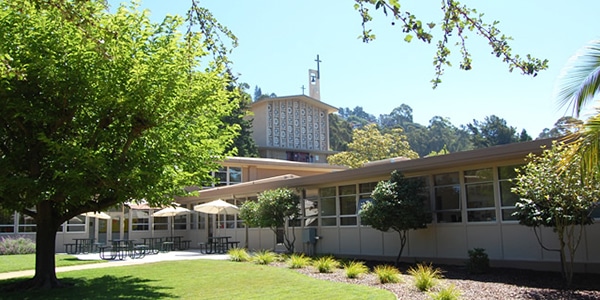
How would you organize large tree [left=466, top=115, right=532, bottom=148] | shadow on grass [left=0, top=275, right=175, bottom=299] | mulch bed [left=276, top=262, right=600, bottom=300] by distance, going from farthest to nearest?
large tree [left=466, top=115, right=532, bottom=148]
shadow on grass [left=0, top=275, right=175, bottom=299]
mulch bed [left=276, top=262, right=600, bottom=300]

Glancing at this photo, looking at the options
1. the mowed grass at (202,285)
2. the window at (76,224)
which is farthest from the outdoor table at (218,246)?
the window at (76,224)

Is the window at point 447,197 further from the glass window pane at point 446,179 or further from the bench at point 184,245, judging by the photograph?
the bench at point 184,245

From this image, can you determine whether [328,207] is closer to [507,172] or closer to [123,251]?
→ [507,172]

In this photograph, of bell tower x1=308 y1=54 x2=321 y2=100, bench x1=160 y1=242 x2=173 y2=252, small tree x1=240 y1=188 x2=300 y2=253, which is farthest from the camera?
bell tower x1=308 y1=54 x2=321 y2=100

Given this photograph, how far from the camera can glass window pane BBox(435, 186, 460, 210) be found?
50.0 feet

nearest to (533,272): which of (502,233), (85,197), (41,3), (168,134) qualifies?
(502,233)

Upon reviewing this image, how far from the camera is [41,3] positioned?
4.74 metres

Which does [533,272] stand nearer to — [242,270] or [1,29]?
[242,270]

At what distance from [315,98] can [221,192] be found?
28.3 m

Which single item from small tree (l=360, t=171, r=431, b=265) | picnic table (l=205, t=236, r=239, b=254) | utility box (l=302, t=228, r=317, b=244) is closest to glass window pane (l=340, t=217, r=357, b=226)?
utility box (l=302, t=228, r=317, b=244)

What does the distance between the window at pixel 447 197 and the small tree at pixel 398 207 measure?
1.56 ft

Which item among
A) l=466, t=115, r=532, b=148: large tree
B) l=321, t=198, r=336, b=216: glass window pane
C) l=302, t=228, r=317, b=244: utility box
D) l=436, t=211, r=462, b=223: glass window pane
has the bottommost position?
l=302, t=228, r=317, b=244: utility box

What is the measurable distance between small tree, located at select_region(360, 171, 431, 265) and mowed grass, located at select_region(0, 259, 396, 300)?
323 centimetres

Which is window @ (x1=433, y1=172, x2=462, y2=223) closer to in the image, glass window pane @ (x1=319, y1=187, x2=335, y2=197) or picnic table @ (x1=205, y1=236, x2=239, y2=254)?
glass window pane @ (x1=319, y1=187, x2=335, y2=197)
